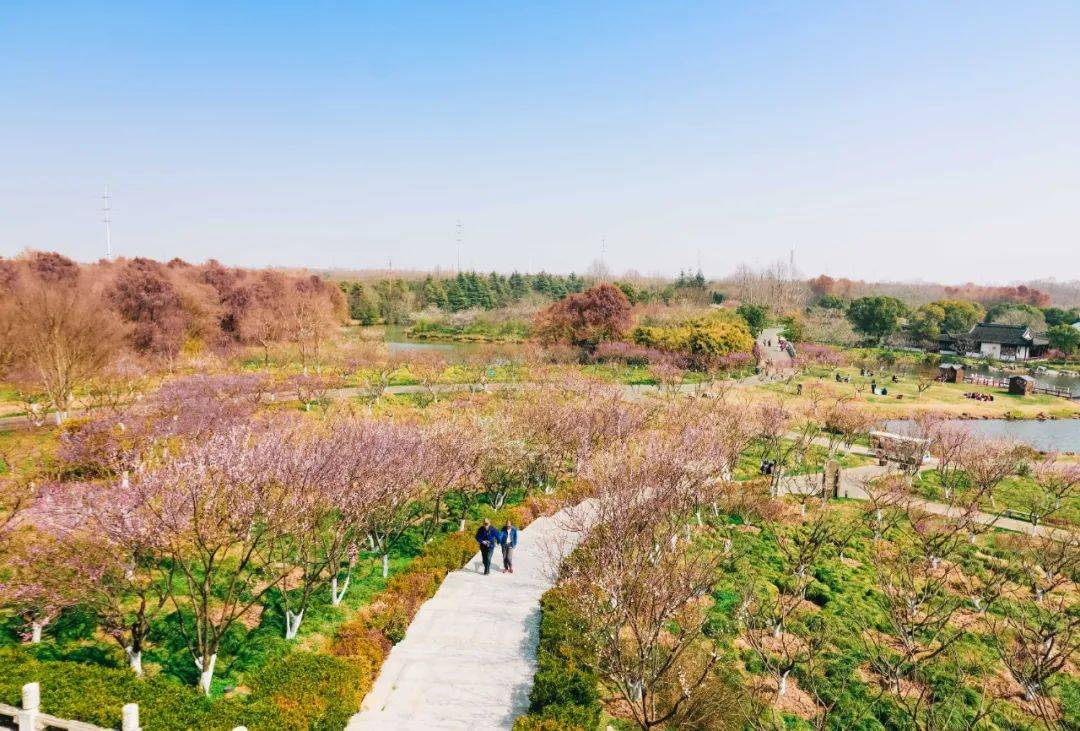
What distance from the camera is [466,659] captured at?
13.3 meters

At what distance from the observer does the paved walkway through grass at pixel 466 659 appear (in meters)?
11.4

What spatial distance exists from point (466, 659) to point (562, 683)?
2.77m

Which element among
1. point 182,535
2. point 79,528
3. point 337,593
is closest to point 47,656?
point 79,528

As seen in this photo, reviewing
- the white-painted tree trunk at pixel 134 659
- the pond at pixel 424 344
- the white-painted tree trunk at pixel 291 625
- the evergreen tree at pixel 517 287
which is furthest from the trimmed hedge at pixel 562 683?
the evergreen tree at pixel 517 287

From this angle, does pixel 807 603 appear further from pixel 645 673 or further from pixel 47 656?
pixel 47 656

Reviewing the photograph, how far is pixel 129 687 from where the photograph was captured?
10.1 m

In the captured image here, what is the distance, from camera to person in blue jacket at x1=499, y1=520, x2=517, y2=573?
1786 centimetres

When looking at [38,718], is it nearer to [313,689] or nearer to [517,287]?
[313,689]

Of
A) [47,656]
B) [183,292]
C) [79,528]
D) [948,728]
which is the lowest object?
[948,728]

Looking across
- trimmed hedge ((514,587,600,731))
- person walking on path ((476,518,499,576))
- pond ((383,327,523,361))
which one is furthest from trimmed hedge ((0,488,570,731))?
pond ((383,327,523,361))

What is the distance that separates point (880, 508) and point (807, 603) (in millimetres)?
9073

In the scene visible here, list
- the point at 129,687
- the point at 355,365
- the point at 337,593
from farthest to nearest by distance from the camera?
the point at 355,365, the point at 337,593, the point at 129,687

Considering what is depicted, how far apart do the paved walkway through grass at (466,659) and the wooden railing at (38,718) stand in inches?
140

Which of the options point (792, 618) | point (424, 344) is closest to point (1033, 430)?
point (792, 618)
